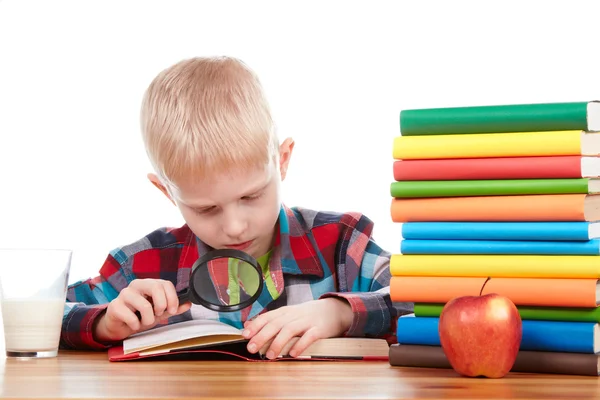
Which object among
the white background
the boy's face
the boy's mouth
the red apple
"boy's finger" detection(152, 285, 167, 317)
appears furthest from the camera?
the white background

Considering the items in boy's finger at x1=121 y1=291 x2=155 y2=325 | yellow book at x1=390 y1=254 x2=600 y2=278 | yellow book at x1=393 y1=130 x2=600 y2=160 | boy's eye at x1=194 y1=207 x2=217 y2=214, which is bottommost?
boy's finger at x1=121 y1=291 x2=155 y2=325

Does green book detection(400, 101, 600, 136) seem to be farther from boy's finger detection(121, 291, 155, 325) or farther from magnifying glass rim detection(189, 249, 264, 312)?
boy's finger detection(121, 291, 155, 325)

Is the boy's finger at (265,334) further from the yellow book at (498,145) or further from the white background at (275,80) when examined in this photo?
the white background at (275,80)

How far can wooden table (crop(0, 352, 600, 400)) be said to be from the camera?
3.22ft

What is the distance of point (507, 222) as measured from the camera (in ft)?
4.01

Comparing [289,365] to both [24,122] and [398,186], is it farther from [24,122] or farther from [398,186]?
[24,122]

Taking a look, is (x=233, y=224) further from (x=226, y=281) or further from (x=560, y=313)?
(x=560, y=313)

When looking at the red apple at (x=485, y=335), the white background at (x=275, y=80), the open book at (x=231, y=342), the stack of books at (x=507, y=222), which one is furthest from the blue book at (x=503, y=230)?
the white background at (x=275, y=80)

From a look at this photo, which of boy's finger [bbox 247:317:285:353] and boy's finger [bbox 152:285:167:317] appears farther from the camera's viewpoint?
boy's finger [bbox 152:285:167:317]

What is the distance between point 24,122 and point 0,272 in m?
2.08

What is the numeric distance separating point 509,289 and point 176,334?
572 millimetres

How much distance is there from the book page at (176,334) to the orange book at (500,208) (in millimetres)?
366

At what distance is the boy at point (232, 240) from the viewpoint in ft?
5.11

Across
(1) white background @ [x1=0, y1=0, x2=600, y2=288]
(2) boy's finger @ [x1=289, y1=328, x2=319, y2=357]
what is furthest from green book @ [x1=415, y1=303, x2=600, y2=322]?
(1) white background @ [x1=0, y1=0, x2=600, y2=288]
